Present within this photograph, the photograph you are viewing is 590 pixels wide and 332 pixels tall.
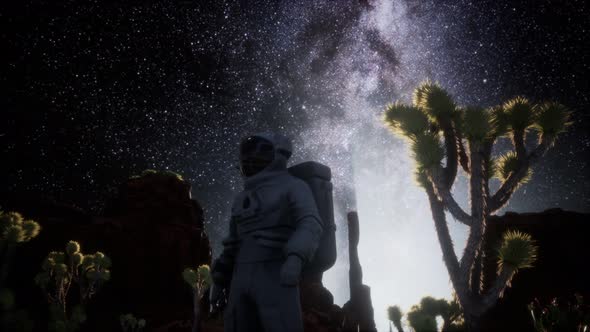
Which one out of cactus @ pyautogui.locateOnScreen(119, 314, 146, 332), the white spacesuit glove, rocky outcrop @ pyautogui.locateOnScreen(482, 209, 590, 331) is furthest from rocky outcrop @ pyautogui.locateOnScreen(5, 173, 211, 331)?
the white spacesuit glove

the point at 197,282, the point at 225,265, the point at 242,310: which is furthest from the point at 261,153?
the point at 197,282

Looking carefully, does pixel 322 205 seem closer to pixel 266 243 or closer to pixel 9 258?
pixel 266 243

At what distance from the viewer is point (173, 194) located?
21.6m

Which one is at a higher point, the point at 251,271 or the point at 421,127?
the point at 421,127

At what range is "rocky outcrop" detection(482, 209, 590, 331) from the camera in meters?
12.5

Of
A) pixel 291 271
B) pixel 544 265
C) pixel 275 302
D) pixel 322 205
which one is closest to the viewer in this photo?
pixel 291 271

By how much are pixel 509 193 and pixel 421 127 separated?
264cm

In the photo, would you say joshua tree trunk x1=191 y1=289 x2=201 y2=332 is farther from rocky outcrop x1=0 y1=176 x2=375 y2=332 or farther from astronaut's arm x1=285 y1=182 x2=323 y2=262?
astronaut's arm x1=285 y1=182 x2=323 y2=262

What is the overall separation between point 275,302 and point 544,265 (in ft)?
49.9

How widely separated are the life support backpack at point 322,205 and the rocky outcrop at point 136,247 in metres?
17.5

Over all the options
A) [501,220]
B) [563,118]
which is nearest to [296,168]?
[563,118]

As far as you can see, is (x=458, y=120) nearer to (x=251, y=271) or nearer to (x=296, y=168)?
(x=296, y=168)

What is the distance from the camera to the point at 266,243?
8.29ft

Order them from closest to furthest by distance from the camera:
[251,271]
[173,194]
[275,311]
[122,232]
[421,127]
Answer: [275,311] < [251,271] < [421,127] < [122,232] < [173,194]
